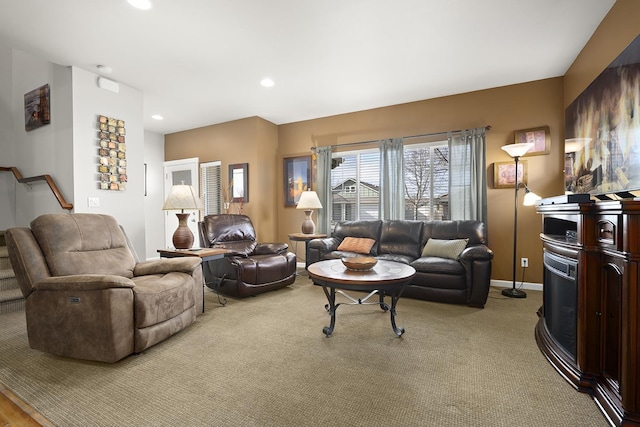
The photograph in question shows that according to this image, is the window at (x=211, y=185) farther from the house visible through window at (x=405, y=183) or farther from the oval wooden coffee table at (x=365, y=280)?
the oval wooden coffee table at (x=365, y=280)

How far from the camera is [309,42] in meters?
2.89

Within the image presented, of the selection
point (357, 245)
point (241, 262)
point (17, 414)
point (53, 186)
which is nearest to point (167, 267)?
point (241, 262)

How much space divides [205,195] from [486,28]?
16.8 ft

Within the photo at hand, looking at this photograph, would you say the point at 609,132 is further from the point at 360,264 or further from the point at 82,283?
the point at 82,283

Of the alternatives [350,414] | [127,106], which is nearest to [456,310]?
[350,414]

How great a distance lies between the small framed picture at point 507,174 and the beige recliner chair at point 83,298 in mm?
4049

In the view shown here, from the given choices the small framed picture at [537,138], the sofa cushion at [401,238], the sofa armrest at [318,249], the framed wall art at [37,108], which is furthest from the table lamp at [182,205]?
the small framed picture at [537,138]

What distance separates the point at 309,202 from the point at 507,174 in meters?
2.85

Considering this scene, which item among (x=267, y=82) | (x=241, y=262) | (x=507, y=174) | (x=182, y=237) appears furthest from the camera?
(x=507, y=174)

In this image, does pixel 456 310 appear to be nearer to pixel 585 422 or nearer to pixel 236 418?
pixel 585 422

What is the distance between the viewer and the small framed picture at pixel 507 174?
3.84 meters

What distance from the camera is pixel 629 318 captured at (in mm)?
1337

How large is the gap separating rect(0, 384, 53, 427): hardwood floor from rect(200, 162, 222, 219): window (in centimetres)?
414

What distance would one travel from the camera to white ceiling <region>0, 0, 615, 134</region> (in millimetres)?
2414
